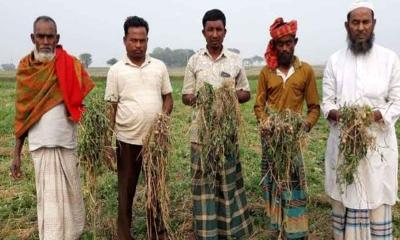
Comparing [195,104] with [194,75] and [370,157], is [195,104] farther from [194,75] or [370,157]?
[370,157]

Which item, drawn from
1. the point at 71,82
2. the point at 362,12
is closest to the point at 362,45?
the point at 362,12

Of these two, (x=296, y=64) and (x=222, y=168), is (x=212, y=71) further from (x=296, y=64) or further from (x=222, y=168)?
(x=222, y=168)

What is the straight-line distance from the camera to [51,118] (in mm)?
3947

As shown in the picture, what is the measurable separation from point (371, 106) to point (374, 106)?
25mm

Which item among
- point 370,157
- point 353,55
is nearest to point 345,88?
point 353,55

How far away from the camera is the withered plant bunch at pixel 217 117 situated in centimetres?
374

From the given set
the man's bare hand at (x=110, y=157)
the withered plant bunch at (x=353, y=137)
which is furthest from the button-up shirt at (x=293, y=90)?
the man's bare hand at (x=110, y=157)

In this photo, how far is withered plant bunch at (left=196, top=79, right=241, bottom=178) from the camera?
374 cm

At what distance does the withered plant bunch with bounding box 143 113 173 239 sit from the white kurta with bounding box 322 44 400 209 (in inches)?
58.8

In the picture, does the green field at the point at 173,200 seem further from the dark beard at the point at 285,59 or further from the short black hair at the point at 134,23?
the short black hair at the point at 134,23

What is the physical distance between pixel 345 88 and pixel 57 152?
2754mm

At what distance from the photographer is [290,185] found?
12.8 ft

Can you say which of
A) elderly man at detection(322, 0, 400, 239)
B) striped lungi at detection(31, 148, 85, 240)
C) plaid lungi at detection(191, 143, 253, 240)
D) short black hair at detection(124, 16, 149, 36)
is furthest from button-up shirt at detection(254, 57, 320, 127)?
striped lungi at detection(31, 148, 85, 240)

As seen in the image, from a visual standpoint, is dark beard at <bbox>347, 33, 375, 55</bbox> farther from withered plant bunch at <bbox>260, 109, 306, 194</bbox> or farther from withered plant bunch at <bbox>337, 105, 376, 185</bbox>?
withered plant bunch at <bbox>260, 109, 306, 194</bbox>
